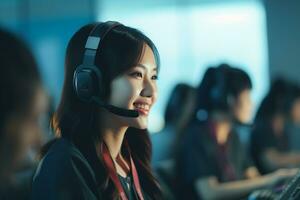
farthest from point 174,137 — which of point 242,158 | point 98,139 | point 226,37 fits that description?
point 98,139

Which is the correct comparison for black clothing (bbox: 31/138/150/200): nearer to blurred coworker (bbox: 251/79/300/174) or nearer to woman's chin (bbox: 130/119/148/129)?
woman's chin (bbox: 130/119/148/129)

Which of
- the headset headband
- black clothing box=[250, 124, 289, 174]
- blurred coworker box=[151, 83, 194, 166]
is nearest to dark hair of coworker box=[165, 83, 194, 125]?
blurred coworker box=[151, 83, 194, 166]

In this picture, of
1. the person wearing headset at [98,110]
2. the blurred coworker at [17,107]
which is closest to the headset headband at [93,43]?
the person wearing headset at [98,110]

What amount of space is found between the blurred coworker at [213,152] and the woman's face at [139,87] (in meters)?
0.75

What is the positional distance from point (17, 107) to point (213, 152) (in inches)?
49.4

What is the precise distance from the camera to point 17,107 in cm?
61

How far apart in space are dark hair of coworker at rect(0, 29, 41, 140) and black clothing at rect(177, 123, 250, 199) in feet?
3.65

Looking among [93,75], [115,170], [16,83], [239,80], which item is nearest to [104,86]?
[93,75]

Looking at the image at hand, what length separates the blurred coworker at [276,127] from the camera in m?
2.60

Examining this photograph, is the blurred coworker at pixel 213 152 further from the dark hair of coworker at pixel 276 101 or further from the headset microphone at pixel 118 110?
the dark hair of coworker at pixel 276 101

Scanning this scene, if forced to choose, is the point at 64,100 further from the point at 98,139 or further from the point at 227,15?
the point at 227,15

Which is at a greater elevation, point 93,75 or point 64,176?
point 93,75

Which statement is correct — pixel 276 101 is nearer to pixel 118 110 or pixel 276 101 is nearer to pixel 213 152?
pixel 213 152

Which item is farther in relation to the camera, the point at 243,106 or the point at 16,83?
the point at 243,106
